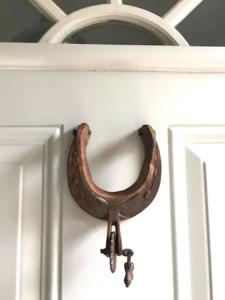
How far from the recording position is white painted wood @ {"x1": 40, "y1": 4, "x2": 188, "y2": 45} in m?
0.72

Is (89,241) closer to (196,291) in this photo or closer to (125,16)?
(196,291)

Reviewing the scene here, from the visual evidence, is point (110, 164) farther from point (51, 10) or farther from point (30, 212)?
point (51, 10)

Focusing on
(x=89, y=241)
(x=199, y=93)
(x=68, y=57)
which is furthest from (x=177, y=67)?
(x=89, y=241)

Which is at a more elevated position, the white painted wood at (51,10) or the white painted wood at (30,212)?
the white painted wood at (51,10)

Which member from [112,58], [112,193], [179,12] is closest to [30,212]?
[112,193]

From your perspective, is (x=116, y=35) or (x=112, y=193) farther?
(x=116, y=35)

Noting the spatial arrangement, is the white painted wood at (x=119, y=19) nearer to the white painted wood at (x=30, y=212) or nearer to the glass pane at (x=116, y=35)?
the glass pane at (x=116, y=35)

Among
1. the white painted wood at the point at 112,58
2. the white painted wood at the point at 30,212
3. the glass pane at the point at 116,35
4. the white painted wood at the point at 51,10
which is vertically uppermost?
the white painted wood at the point at 51,10

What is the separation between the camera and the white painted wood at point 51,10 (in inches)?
28.5

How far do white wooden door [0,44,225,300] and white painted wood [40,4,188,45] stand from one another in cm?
4

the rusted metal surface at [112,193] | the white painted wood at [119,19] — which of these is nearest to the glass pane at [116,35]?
the white painted wood at [119,19]

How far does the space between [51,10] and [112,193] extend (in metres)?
0.29

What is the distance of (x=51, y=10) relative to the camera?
724 mm

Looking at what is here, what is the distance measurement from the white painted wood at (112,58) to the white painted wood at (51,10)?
6cm
